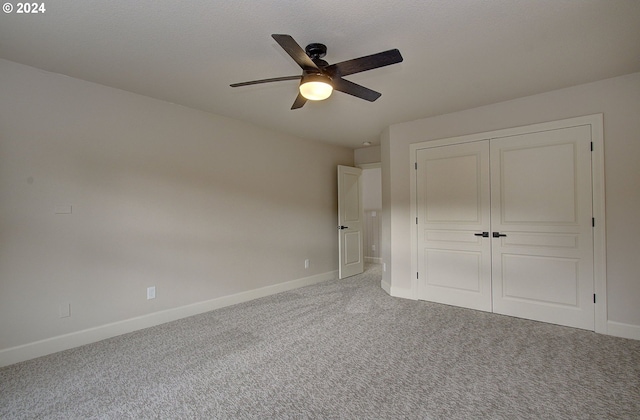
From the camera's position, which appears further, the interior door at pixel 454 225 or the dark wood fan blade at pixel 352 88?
the interior door at pixel 454 225

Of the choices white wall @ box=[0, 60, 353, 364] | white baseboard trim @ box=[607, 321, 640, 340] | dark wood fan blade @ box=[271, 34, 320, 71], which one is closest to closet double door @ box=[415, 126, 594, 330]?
white baseboard trim @ box=[607, 321, 640, 340]

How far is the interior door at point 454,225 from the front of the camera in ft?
11.9

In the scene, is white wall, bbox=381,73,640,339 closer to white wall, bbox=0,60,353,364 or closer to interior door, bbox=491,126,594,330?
interior door, bbox=491,126,594,330

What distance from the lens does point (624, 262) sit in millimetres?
2842

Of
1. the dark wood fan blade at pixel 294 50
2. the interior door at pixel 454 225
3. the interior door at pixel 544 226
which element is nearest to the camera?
the dark wood fan blade at pixel 294 50

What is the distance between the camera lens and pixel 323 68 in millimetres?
2061

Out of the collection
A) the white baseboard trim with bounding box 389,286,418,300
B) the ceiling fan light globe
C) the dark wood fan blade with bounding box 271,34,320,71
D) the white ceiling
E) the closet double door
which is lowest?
the white baseboard trim with bounding box 389,286,418,300

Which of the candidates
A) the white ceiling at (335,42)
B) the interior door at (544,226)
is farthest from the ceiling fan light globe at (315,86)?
the interior door at (544,226)

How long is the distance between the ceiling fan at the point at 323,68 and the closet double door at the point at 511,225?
2020 millimetres

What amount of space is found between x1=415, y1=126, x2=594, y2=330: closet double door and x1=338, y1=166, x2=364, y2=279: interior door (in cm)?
158

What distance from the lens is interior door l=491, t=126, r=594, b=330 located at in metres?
3.04

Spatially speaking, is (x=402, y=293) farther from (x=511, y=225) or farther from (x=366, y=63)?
(x=366, y=63)

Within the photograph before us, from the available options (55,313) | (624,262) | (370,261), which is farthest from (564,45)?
(370,261)

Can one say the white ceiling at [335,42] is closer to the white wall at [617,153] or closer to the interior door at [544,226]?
the white wall at [617,153]
